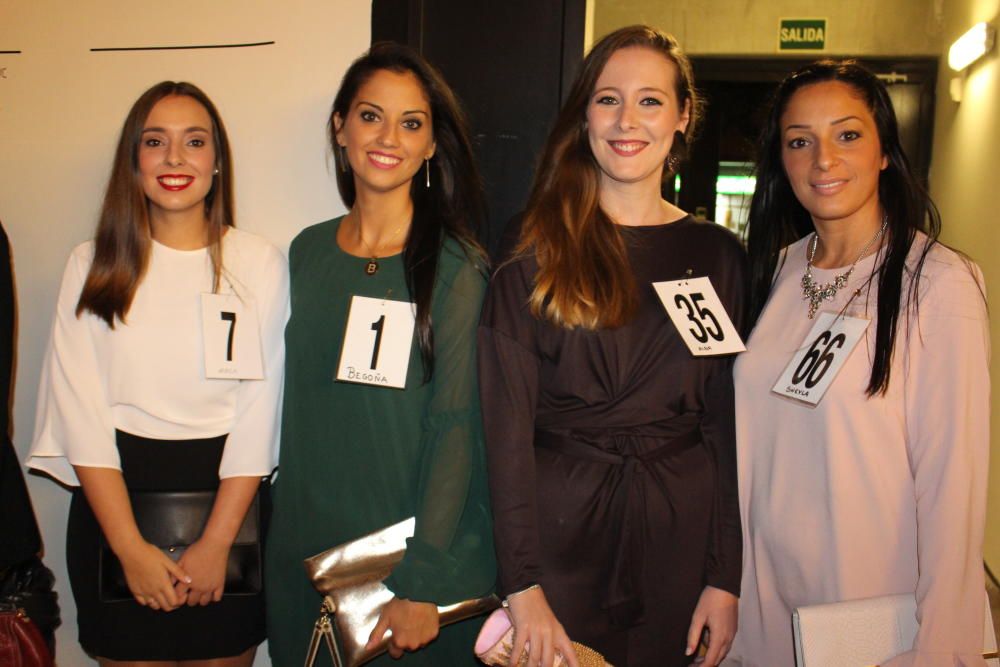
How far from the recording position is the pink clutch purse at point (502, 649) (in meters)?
1.59

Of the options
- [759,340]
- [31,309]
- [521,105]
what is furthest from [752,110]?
[31,309]

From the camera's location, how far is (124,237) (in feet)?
6.39

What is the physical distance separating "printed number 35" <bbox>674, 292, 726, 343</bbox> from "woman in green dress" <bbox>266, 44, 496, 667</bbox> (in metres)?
0.45

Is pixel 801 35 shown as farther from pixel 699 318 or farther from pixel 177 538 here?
pixel 177 538

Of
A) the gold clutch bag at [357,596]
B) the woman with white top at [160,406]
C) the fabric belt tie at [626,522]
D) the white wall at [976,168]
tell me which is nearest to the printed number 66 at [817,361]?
the fabric belt tie at [626,522]

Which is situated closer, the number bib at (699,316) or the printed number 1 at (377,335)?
the number bib at (699,316)

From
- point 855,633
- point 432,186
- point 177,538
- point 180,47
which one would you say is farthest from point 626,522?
point 180,47

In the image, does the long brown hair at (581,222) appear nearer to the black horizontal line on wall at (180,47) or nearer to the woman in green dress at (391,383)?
the woman in green dress at (391,383)

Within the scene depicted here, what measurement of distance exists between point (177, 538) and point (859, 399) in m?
1.55

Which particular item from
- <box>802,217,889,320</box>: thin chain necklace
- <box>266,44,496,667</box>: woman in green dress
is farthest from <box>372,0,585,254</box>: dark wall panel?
<box>802,217,889,320</box>: thin chain necklace

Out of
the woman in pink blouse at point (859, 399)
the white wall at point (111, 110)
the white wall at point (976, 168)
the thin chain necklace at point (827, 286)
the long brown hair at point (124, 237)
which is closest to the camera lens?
the woman in pink blouse at point (859, 399)

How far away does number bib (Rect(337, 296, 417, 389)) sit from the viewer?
1.80 meters

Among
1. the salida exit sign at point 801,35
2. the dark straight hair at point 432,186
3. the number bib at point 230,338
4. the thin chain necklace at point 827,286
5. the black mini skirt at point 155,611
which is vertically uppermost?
the salida exit sign at point 801,35

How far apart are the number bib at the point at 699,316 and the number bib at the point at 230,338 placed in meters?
0.96
